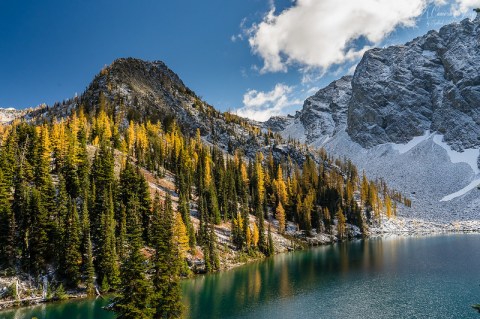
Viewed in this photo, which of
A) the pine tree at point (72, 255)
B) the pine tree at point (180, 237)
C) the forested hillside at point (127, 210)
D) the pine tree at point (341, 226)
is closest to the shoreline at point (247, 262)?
the forested hillside at point (127, 210)

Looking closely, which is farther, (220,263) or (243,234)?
(243,234)

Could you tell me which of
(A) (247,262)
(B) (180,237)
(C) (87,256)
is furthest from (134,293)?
(A) (247,262)

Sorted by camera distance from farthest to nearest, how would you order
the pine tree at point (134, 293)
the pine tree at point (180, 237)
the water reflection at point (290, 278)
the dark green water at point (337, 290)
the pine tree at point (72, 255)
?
the pine tree at point (180, 237)
the pine tree at point (72, 255)
the water reflection at point (290, 278)
the dark green water at point (337, 290)
the pine tree at point (134, 293)

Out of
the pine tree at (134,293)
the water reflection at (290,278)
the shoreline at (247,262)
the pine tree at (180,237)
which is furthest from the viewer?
the pine tree at (180,237)

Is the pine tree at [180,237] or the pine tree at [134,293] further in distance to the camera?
the pine tree at [180,237]

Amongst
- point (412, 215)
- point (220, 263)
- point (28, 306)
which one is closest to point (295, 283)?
point (220, 263)

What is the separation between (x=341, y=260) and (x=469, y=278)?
3338 centimetres

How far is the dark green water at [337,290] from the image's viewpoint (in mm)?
52031

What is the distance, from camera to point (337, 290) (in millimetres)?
63938

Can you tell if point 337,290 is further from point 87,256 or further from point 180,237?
point 87,256

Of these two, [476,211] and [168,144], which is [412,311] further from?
[476,211]

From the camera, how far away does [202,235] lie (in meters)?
90.0

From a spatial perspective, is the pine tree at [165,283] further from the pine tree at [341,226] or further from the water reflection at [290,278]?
the pine tree at [341,226]

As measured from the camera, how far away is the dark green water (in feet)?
171
